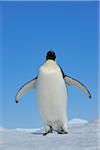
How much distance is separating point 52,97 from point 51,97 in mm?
21

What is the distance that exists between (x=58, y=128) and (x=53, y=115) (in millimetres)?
420

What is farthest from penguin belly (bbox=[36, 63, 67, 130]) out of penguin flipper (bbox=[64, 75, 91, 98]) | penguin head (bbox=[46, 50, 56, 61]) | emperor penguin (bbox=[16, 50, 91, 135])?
penguin flipper (bbox=[64, 75, 91, 98])

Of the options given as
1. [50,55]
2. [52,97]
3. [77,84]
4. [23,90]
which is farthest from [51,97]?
[23,90]

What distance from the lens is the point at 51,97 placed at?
8992mm

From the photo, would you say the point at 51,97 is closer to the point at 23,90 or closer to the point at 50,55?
the point at 50,55

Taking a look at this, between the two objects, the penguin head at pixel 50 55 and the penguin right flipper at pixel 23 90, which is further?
the penguin right flipper at pixel 23 90

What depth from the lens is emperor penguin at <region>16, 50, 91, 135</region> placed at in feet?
29.6

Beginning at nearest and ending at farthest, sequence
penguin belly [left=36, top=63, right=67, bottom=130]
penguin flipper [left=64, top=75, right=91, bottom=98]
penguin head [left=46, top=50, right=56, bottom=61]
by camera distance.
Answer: penguin belly [left=36, top=63, right=67, bottom=130]
penguin head [left=46, top=50, right=56, bottom=61]
penguin flipper [left=64, top=75, right=91, bottom=98]

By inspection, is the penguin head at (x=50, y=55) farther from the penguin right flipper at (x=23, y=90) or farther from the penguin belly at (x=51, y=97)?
the penguin right flipper at (x=23, y=90)

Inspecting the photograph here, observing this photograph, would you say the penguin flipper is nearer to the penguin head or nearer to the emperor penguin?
the emperor penguin

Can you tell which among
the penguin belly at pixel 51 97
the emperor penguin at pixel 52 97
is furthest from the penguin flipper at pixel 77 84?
the penguin belly at pixel 51 97

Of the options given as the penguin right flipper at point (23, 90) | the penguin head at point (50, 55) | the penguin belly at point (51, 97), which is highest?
the penguin head at point (50, 55)

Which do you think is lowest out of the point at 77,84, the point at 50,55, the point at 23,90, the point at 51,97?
the point at 51,97

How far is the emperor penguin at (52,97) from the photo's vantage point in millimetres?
9008
